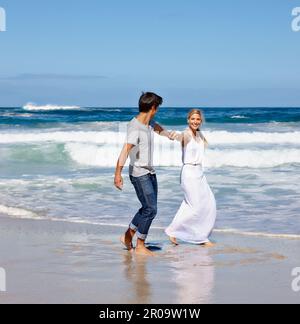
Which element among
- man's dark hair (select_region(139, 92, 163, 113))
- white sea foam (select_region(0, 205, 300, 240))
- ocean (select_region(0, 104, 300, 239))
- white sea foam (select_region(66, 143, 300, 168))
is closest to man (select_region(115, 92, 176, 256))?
man's dark hair (select_region(139, 92, 163, 113))

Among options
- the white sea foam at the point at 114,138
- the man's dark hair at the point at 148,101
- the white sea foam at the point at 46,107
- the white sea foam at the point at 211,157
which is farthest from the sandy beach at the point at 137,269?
the white sea foam at the point at 46,107

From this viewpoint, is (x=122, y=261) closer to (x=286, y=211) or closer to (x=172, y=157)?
(x=286, y=211)

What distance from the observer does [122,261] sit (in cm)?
633

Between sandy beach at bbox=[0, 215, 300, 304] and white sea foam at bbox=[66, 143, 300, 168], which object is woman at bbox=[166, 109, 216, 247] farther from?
white sea foam at bbox=[66, 143, 300, 168]

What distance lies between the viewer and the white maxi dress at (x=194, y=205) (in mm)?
7242

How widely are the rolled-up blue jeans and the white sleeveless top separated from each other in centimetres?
71

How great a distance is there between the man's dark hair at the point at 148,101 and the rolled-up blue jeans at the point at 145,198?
2.03ft

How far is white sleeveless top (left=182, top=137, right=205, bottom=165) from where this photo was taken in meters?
7.20

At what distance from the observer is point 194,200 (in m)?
7.28

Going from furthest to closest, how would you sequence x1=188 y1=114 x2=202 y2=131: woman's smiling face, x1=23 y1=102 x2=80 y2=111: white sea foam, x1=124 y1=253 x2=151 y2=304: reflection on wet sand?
x1=23 y1=102 x2=80 y2=111: white sea foam, x1=188 y1=114 x2=202 y2=131: woman's smiling face, x1=124 y1=253 x2=151 y2=304: reflection on wet sand

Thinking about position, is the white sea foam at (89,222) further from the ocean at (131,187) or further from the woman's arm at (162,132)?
the woman's arm at (162,132)

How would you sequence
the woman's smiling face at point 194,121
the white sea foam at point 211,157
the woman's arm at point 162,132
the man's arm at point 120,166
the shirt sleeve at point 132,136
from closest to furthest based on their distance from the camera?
the man's arm at point 120,166 → the shirt sleeve at point 132,136 → the woman's arm at point 162,132 → the woman's smiling face at point 194,121 → the white sea foam at point 211,157
